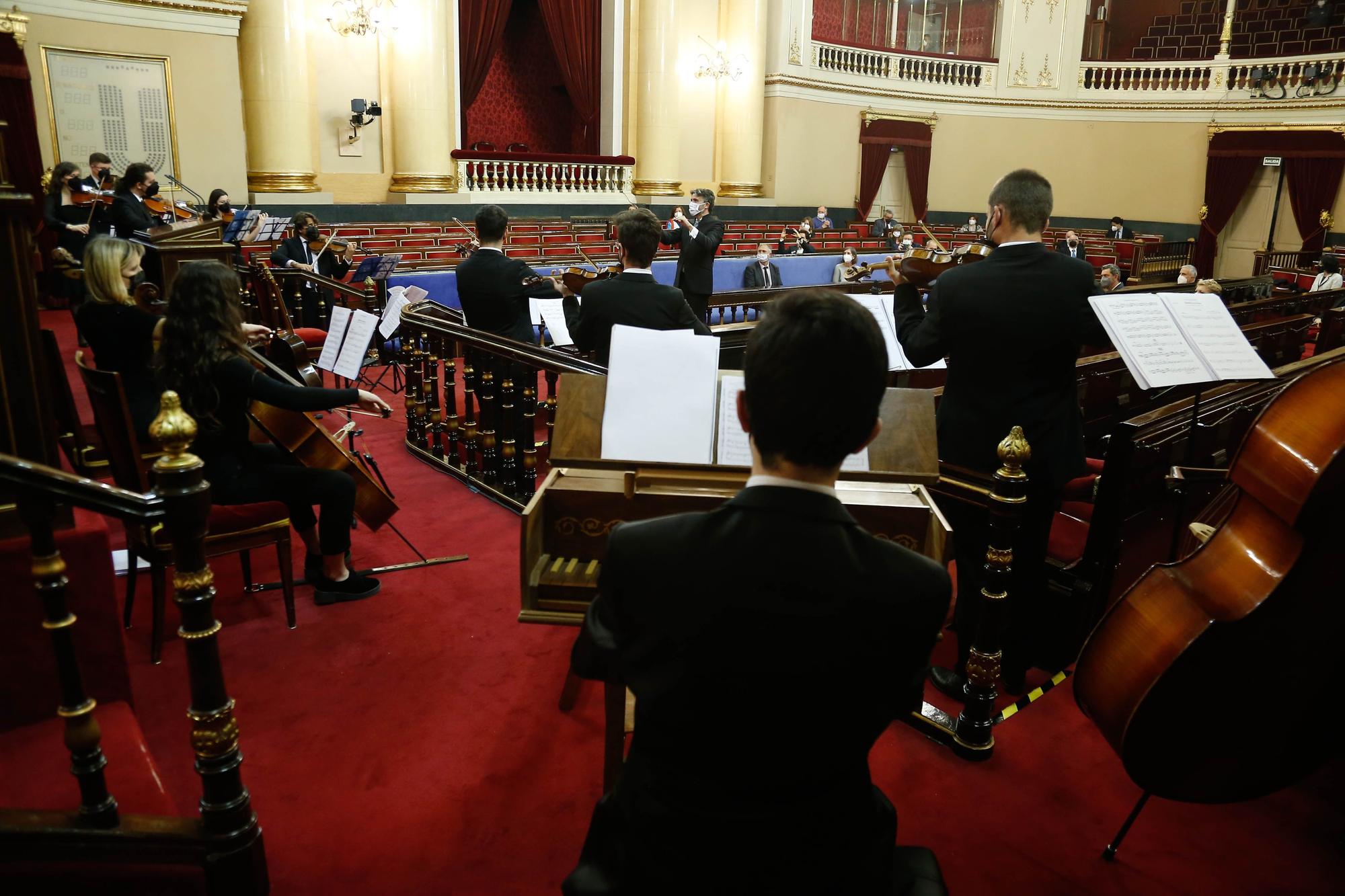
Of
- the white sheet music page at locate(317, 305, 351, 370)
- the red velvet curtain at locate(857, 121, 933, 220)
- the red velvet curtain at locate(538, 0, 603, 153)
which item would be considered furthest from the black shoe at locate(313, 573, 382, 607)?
the red velvet curtain at locate(857, 121, 933, 220)

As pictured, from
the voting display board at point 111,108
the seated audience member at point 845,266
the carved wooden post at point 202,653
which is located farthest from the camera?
the seated audience member at point 845,266

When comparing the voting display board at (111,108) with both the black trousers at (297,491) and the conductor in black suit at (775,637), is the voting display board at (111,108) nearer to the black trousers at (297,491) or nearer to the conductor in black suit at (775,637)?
the black trousers at (297,491)

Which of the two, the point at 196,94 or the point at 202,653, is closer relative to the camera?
the point at 202,653

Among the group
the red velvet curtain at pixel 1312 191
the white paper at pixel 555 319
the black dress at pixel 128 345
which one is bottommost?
the white paper at pixel 555 319

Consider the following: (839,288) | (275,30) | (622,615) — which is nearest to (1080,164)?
(839,288)

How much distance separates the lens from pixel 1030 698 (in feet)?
9.48

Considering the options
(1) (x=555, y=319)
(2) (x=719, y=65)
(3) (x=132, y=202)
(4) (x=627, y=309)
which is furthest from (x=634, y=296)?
(2) (x=719, y=65)

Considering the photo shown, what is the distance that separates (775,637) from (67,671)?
1362 millimetres

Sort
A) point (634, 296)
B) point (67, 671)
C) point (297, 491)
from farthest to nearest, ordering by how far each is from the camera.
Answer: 1. point (634, 296)
2. point (297, 491)
3. point (67, 671)

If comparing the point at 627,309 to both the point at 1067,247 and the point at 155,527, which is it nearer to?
the point at 155,527

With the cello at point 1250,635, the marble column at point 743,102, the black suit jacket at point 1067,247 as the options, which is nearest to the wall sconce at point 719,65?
the marble column at point 743,102

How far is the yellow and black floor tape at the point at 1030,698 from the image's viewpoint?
2773 millimetres

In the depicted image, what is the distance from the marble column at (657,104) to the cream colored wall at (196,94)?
590 centimetres

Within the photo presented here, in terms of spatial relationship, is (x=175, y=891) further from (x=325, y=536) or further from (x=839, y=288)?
(x=839, y=288)
